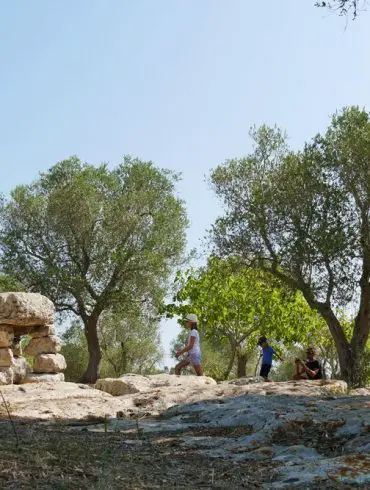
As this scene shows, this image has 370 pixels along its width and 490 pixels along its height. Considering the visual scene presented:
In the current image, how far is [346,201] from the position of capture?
2602 centimetres

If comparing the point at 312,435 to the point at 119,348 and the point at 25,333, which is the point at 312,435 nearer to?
the point at 25,333

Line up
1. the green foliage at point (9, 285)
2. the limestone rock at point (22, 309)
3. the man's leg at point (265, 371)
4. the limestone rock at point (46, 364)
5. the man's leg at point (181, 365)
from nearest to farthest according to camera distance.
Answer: the man's leg at point (181, 365) < the man's leg at point (265, 371) < the limestone rock at point (22, 309) < the limestone rock at point (46, 364) < the green foliage at point (9, 285)

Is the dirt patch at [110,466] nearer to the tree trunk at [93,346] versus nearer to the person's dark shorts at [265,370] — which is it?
the person's dark shorts at [265,370]

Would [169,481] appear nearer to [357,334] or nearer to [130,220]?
[357,334]

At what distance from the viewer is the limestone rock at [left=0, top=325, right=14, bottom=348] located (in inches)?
792

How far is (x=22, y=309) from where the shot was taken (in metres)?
20.2

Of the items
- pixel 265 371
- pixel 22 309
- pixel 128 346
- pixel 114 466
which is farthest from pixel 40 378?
pixel 128 346

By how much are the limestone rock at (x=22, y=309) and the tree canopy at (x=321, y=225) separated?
9546mm

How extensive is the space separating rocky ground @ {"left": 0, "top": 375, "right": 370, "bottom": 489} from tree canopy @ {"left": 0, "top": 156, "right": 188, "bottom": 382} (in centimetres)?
2034

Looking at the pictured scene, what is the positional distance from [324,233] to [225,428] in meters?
16.6

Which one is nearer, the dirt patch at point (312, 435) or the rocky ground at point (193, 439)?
the rocky ground at point (193, 439)

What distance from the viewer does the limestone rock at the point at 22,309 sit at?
20.1 m

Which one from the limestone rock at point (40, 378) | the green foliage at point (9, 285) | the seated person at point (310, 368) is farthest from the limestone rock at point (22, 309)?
the green foliage at point (9, 285)

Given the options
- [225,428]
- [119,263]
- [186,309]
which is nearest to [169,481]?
[225,428]
